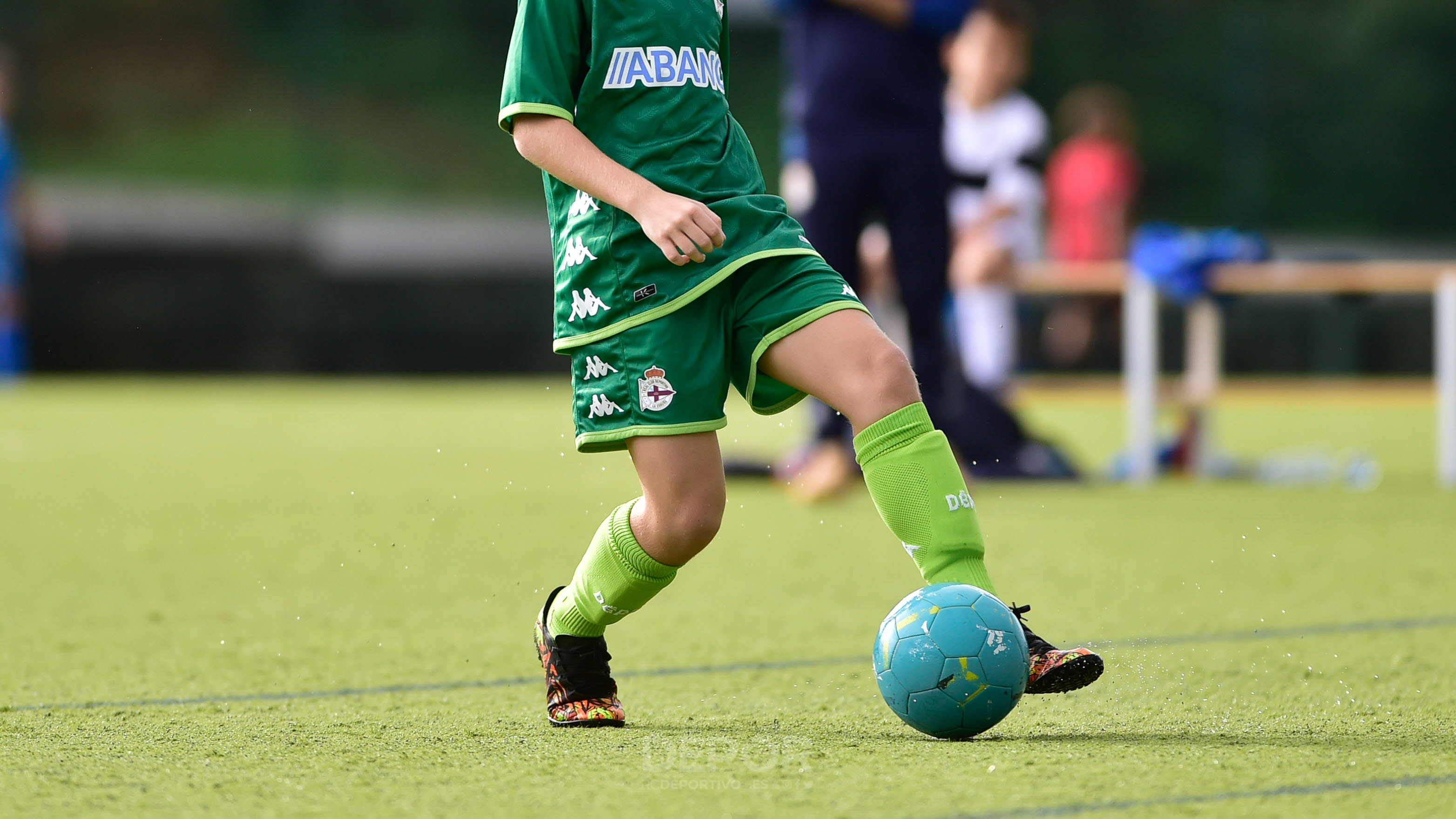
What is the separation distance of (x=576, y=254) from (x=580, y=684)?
662 millimetres

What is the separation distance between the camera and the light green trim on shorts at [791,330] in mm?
2762

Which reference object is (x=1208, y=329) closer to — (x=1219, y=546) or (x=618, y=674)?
(x=1219, y=546)

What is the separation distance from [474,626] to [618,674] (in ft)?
2.23

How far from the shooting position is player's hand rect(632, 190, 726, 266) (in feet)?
8.83

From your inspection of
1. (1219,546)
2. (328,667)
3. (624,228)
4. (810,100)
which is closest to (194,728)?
(328,667)

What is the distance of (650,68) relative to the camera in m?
2.90

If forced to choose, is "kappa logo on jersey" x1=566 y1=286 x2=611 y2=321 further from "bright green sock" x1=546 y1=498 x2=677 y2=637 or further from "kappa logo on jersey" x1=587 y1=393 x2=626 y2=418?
"bright green sock" x1=546 y1=498 x2=677 y2=637

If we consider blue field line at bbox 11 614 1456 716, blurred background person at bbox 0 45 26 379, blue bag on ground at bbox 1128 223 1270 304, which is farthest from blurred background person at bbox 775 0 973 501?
blurred background person at bbox 0 45 26 379

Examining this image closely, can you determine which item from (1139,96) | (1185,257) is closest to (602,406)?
(1185,257)

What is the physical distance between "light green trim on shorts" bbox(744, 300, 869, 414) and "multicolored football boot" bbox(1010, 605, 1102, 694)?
483 millimetres

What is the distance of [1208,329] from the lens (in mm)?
7562

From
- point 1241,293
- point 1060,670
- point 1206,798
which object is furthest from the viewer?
point 1241,293

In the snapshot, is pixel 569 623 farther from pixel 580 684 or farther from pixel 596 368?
pixel 596 368

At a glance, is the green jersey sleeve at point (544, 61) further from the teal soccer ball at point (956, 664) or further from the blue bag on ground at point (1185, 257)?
the blue bag on ground at point (1185, 257)
